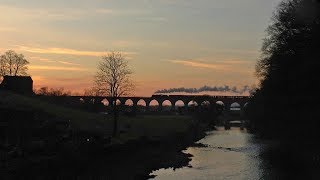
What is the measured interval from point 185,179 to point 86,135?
12.2 metres

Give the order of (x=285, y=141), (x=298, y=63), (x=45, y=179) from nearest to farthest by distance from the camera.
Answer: (x=45, y=179) → (x=298, y=63) → (x=285, y=141)

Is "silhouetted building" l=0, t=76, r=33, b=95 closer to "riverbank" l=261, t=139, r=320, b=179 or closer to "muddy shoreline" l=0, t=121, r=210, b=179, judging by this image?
"muddy shoreline" l=0, t=121, r=210, b=179

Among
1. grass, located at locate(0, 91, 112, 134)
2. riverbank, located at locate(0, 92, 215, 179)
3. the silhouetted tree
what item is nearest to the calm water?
riverbank, located at locate(0, 92, 215, 179)

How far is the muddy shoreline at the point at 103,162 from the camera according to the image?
33.7 m

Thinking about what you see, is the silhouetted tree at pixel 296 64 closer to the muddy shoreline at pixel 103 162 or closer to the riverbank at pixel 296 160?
the riverbank at pixel 296 160

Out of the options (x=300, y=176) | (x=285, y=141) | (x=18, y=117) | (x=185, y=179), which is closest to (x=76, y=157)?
(x=18, y=117)

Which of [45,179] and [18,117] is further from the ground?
[18,117]

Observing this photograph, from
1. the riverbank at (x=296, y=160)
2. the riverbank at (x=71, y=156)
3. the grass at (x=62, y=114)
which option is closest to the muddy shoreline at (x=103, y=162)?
the riverbank at (x=71, y=156)

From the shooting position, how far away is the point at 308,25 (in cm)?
5303

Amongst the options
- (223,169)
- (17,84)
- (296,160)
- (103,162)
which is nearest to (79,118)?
(223,169)

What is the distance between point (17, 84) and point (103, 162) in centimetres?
5690

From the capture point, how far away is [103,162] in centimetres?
4941

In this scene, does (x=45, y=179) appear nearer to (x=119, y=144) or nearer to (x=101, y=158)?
(x=101, y=158)

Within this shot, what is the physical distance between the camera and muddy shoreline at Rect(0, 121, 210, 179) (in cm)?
3366
